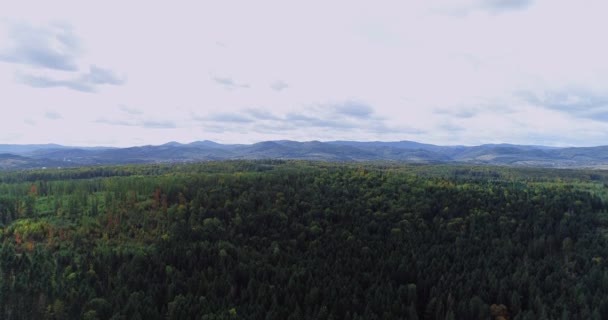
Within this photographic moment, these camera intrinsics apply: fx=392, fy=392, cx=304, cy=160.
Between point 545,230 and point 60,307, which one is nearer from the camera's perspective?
point 60,307

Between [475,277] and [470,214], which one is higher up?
[470,214]

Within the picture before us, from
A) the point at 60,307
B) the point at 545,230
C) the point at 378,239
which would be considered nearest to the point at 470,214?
the point at 545,230

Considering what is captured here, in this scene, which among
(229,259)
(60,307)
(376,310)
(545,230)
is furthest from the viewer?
(545,230)

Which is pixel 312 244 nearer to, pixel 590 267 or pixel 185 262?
pixel 185 262

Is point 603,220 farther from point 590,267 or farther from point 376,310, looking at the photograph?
point 376,310

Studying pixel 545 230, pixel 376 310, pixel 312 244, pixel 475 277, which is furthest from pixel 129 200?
Answer: pixel 545 230

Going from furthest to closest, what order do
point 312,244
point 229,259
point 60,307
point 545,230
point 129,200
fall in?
point 129,200, point 545,230, point 312,244, point 229,259, point 60,307
